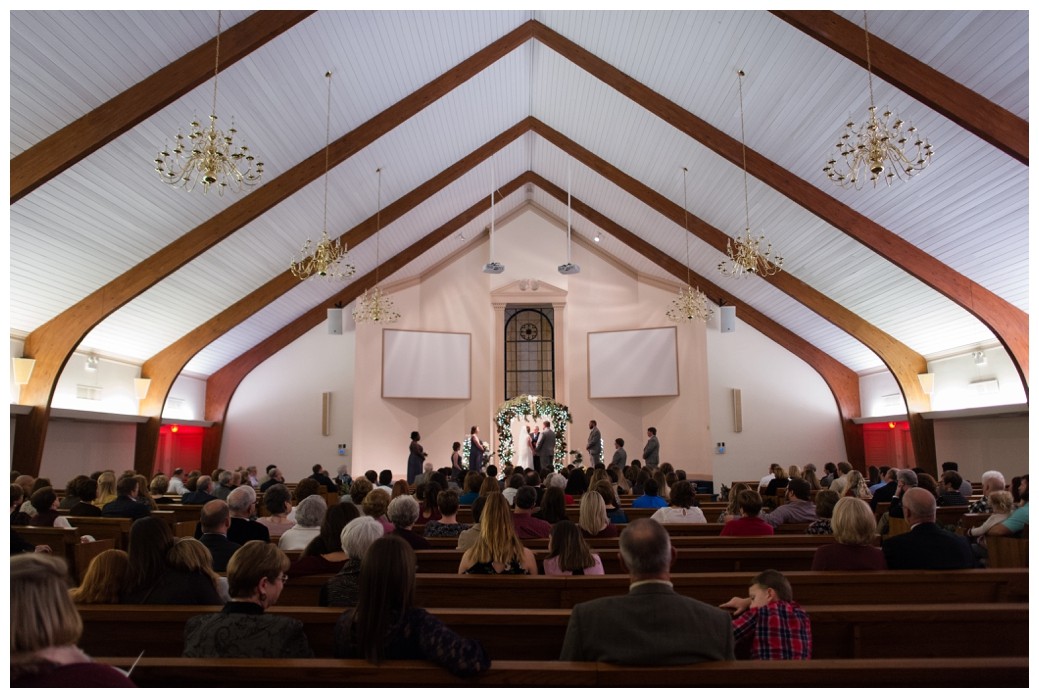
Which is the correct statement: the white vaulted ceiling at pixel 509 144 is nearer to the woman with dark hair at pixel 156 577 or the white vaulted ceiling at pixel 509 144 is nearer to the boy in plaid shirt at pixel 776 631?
the woman with dark hair at pixel 156 577

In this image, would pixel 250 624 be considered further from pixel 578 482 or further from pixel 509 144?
pixel 509 144

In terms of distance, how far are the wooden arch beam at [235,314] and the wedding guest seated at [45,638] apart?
1076cm

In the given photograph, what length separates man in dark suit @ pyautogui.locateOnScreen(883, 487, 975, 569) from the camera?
10.3 ft

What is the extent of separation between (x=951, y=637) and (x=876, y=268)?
8647 millimetres

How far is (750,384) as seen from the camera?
46.3ft

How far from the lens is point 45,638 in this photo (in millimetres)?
1357

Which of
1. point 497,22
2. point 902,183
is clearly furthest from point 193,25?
point 902,183

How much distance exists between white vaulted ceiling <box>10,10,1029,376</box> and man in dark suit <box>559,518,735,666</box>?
577 cm

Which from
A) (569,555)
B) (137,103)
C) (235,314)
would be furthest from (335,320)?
(569,555)

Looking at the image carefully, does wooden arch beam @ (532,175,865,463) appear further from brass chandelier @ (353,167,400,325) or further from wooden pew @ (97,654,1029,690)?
wooden pew @ (97,654,1029,690)

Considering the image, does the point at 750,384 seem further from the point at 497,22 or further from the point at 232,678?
the point at 232,678

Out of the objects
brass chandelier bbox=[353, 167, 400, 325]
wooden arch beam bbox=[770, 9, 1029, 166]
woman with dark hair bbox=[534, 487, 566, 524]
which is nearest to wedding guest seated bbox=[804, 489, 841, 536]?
woman with dark hair bbox=[534, 487, 566, 524]

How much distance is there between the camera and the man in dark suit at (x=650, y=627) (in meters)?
1.78

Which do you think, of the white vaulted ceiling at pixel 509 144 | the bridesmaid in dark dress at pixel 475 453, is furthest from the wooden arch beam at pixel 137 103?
the bridesmaid in dark dress at pixel 475 453
